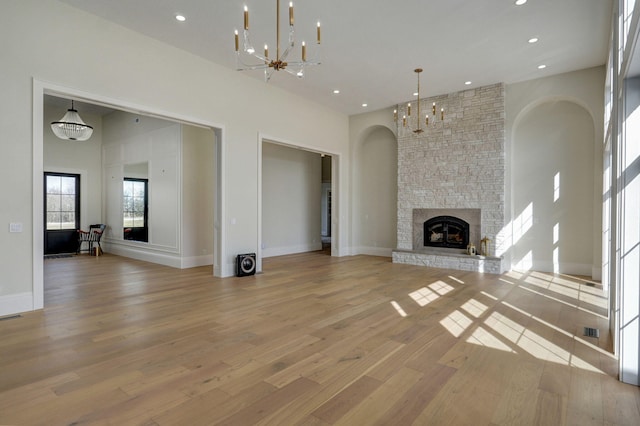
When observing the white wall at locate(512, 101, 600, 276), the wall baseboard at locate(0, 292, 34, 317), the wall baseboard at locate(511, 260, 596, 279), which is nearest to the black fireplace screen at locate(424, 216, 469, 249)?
the white wall at locate(512, 101, 600, 276)

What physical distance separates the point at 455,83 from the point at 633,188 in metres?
5.34

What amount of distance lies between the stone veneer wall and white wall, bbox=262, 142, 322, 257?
129 inches

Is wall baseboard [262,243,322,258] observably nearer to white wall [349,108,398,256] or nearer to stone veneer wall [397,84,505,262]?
white wall [349,108,398,256]

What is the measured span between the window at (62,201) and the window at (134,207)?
1.83m

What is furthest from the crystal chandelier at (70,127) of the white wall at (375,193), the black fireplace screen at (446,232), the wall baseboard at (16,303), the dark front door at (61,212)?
the black fireplace screen at (446,232)

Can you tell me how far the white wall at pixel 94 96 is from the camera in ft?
13.5

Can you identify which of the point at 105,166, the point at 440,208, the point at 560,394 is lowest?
the point at 560,394

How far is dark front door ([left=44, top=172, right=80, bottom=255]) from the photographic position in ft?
31.4

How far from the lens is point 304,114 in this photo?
8.27 m

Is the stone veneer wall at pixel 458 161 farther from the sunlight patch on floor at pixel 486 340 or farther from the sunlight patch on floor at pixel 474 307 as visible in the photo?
the sunlight patch on floor at pixel 486 340

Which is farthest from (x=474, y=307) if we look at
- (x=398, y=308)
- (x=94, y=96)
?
(x=94, y=96)

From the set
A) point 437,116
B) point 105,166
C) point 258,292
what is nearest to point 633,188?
point 258,292

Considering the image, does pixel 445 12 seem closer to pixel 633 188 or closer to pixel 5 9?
pixel 633 188

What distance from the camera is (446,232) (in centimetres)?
834
